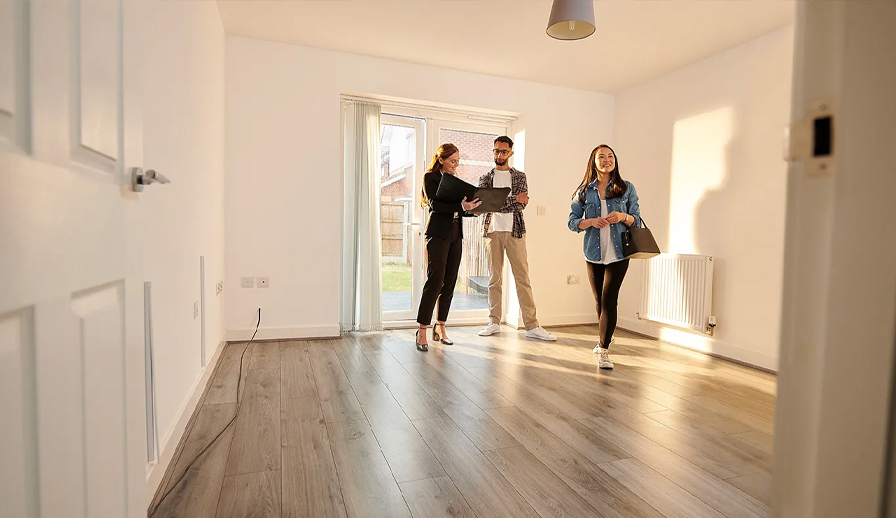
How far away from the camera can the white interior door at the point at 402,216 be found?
432 centimetres

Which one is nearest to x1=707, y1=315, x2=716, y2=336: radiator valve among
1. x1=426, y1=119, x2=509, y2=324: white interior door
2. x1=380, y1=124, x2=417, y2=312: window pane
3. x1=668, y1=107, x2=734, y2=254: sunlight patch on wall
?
x1=668, y1=107, x2=734, y2=254: sunlight patch on wall

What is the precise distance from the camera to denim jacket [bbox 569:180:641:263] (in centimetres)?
299

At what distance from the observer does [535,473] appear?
165cm

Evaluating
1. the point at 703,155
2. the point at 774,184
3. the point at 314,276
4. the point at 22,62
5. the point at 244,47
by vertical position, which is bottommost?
the point at 314,276

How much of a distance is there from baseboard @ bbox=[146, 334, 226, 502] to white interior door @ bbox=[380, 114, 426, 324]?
6.11 ft

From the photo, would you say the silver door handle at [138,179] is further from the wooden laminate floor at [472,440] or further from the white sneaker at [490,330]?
the white sneaker at [490,330]

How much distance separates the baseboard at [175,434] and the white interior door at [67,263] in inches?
21.0

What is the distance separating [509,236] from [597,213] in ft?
3.35

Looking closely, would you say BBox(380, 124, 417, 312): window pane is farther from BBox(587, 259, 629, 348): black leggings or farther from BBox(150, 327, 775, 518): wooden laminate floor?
BBox(587, 259, 629, 348): black leggings

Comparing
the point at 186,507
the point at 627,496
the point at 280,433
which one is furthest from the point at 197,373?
the point at 627,496

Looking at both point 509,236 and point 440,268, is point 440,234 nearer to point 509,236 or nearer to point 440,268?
point 440,268

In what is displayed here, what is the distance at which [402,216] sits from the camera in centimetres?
439

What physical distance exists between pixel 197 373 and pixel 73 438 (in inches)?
73.2

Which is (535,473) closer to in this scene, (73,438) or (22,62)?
(73,438)
